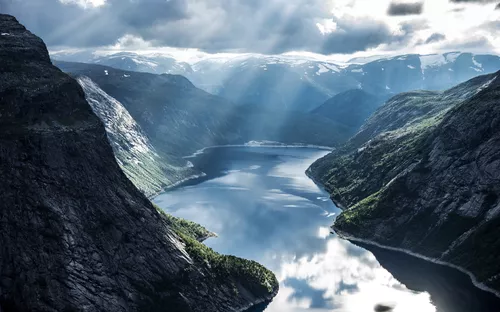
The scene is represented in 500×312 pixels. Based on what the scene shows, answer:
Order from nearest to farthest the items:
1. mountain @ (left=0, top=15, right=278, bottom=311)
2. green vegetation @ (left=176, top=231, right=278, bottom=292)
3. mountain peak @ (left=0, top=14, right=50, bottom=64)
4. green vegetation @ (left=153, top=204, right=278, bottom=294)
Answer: mountain @ (left=0, top=15, right=278, bottom=311)
mountain peak @ (left=0, top=14, right=50, bottom=64)
green vegetation @ (left=153, top=204, right=278, bottom=294)
green vegetation @ (left=176, top=231, right=278, bottom=292)

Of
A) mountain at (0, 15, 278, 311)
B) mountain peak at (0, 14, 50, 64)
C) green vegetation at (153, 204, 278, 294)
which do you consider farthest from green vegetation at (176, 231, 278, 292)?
mountain peak at (0, 14, 50, 64)

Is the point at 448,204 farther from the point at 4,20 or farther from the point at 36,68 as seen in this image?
the point at 4,20

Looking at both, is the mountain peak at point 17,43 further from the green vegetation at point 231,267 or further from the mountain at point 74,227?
the green vegetation at point 231,267

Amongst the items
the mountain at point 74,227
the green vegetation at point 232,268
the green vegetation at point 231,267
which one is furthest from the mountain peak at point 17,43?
the green vegetation at point 231,267

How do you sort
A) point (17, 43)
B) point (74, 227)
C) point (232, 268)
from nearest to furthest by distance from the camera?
point (74, 227)
point (17, 43)
point (232, 268)

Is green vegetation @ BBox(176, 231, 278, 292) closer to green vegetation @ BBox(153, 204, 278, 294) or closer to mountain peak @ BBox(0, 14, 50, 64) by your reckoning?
green vegetation @ BBox(153, 204, 278, 294)

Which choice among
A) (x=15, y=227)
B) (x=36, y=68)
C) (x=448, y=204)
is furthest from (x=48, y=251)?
(x=448, y=204)

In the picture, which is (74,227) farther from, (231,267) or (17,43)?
(17,43)

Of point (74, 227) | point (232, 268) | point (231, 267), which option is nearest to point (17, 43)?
point (74, 227)
